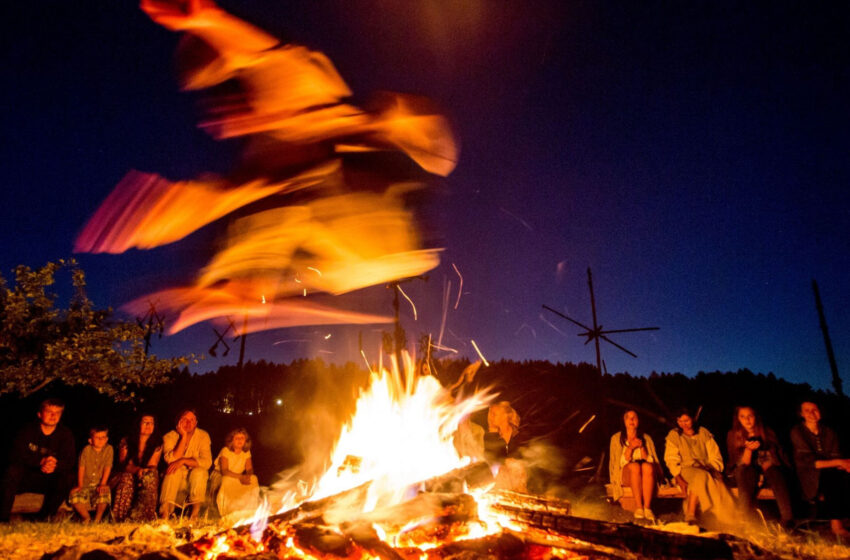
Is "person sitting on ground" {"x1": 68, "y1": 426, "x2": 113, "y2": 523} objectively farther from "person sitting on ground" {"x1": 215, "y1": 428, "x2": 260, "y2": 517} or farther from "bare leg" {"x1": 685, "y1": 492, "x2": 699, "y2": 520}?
"bare leg" {"x1": 685, "y1": 492, "x2": 699, "y2": 520}

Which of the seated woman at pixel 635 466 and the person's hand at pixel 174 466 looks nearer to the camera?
the seated woman at pixel 635 466

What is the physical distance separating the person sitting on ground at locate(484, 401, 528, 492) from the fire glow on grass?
92 cm

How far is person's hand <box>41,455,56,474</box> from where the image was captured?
783 centimetres

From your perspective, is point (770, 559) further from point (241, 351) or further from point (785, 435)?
point (241, 351)

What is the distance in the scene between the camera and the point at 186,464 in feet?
27.7

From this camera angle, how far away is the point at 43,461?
7.82 meters

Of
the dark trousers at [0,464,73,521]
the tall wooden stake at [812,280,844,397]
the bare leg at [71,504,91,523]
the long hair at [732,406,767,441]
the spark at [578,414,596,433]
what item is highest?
the tall wooden stake at [812,280,844,397]

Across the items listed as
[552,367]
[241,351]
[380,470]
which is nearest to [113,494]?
[380,470]

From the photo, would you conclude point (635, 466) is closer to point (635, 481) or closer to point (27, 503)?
point (635, 481)

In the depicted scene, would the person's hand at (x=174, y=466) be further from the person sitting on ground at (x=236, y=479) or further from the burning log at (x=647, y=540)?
the burning log at (x=647, y=540)

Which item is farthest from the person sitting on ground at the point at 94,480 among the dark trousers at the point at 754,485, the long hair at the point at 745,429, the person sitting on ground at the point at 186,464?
the long hair at the point at 745,429

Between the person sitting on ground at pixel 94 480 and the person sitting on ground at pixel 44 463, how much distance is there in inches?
7.0

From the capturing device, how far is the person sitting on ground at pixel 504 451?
8.56 m

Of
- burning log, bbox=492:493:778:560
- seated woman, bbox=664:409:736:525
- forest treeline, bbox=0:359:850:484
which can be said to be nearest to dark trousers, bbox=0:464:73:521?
forest treeline, bbox=0:359:850:484
